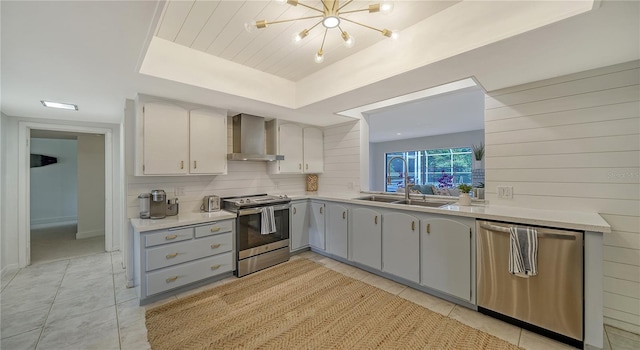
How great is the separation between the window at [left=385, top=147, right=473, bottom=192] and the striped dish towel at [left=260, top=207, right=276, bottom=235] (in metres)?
5.03

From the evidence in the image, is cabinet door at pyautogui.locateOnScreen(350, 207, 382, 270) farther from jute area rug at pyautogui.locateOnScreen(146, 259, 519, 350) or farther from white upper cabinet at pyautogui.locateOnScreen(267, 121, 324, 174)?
white upper cabinet at pyautogui.locateOnScreen(267, 121, 324, 174)

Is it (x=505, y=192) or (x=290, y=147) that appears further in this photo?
(x=290, y=147)

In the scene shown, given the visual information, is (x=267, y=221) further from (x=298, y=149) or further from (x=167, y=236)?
(x=298, y=149)

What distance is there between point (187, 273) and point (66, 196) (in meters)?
6.89

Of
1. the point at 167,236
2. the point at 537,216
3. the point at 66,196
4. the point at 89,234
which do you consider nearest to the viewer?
the point at 537,216

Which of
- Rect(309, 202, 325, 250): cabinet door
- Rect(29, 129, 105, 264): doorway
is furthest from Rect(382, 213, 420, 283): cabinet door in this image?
Rect(29, 129, 105, 264): doorway

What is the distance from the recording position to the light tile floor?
74.5 inches

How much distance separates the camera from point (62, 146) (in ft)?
22.1

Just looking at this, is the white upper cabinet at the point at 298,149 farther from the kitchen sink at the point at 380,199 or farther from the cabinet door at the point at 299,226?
the kitchen sink at the point at 380,199

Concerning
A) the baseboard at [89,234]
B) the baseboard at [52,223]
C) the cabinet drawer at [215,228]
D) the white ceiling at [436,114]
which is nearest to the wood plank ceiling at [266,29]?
the white ceiling at [436,114]

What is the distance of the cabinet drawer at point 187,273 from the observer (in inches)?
95.8

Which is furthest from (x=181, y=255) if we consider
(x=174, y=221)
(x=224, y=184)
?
(x=224, y=184)

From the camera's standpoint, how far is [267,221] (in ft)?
10.6

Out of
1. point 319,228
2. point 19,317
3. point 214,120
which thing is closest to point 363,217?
point 319,228
